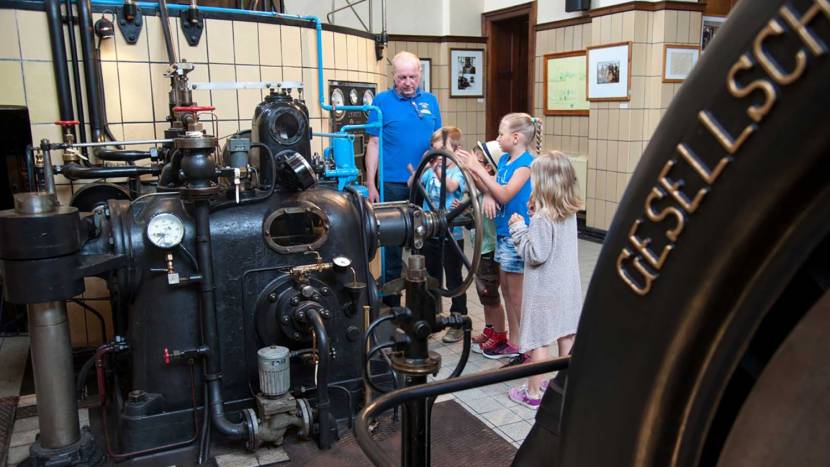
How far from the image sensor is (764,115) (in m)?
0.39

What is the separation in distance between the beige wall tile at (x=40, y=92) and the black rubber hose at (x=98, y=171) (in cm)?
40

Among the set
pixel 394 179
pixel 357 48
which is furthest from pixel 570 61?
pixel 394 179

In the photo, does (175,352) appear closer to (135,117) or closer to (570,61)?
(135,117)

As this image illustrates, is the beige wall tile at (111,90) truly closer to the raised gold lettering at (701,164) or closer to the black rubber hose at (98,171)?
the black rubber hose at (98,171)

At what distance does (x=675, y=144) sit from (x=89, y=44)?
12.1 ft

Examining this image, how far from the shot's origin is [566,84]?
23.5 feet

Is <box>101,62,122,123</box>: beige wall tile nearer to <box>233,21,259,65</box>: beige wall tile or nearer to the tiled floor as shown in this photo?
<box>233,21,259,65</box>: beige wall tile

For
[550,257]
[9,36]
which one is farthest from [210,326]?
[9,36]

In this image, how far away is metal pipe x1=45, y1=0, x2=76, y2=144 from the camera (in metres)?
3.44

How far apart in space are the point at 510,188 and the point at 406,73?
1089 millimetres

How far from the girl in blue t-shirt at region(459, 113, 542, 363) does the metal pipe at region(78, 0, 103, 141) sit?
194 cm

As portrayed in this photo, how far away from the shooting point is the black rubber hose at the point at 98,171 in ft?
10.7

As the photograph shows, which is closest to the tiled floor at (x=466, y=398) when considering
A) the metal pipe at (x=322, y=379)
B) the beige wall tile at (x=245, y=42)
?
the metal pipe at (x=322, y=379)

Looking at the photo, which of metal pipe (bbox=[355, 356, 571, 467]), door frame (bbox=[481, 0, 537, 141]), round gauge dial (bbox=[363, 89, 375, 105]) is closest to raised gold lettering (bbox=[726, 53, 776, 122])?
metal pipe (bbox=[355, 356, 571, 467])
